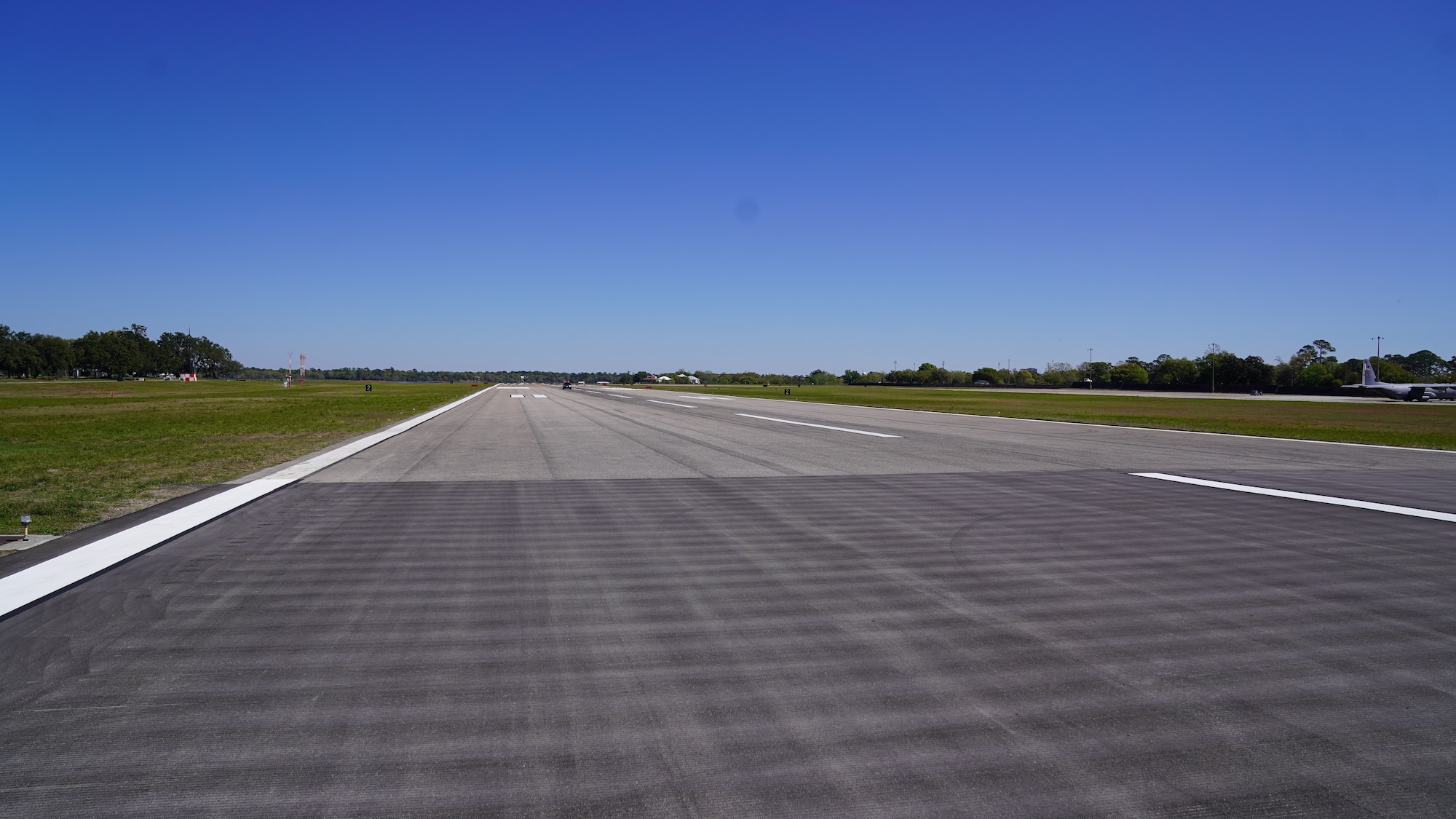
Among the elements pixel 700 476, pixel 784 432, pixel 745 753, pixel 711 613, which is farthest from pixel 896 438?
pixel 745 753

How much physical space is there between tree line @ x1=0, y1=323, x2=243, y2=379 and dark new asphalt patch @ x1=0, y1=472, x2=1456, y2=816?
157143 millimetres

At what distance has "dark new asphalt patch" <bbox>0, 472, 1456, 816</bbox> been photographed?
2.18 meters

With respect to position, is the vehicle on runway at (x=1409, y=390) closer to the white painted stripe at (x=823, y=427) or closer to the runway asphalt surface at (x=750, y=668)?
the white painted stripe at (x=823, y=427)

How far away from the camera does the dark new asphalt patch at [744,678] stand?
218 cm

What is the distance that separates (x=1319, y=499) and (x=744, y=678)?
7.02 meters

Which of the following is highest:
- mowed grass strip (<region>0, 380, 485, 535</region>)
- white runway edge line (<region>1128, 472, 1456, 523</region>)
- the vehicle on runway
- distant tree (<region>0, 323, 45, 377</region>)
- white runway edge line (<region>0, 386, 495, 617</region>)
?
distant tree (<region>0, 323, 45, 377</region>)

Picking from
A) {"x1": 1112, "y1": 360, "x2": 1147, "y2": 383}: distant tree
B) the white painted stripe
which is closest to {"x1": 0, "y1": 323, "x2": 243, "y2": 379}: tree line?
the white painted stripe

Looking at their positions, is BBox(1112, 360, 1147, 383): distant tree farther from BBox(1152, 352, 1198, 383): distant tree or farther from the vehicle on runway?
the vehicle on runway

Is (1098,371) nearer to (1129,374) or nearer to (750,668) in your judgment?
(1129,374)

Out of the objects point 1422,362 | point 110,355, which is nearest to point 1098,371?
point 1422,362

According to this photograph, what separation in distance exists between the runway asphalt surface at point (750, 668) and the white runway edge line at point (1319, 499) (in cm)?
35

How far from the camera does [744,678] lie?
2.94 meters

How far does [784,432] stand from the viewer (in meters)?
17.3

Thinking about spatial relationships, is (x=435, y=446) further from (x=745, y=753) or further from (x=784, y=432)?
(x=745, y=753)
